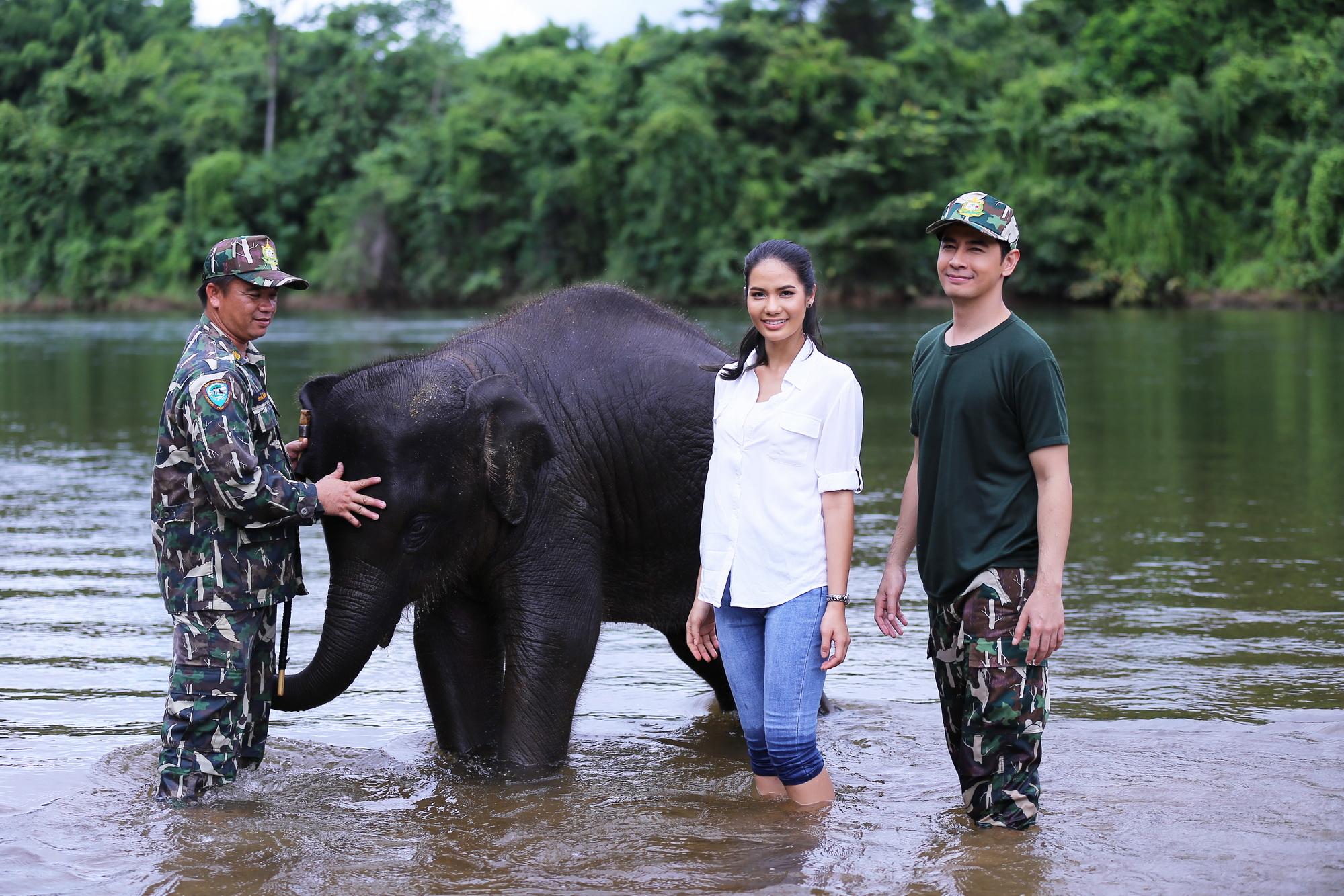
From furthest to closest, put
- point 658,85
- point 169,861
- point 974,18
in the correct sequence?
1. point 974,18
2. point 658,85
3. point 169,861

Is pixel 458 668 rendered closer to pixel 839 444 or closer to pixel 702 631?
pixel 702 631

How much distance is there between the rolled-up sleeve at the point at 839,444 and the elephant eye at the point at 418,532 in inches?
64.2

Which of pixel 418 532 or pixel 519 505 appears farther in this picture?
pixel 519 505

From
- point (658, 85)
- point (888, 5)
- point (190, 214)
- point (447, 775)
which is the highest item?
point (888, 5)

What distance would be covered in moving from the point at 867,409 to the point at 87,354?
809 inches

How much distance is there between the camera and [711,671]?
6.42 meters

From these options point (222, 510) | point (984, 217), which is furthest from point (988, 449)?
point (222, 510)

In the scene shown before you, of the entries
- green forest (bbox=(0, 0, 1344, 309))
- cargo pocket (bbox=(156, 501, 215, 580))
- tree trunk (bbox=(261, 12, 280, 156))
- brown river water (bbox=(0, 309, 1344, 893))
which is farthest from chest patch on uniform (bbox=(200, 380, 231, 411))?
tree trunk (bbox=(261, 12, 280, 156))

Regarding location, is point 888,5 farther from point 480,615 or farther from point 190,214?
point 480,615

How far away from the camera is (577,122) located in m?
64.1

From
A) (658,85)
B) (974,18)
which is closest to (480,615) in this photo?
(658,85)

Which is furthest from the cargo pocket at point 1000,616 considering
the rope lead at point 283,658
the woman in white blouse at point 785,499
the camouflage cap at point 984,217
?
the rope lead at point 283,658

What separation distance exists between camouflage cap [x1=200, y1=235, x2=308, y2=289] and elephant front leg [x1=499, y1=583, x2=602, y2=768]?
4.91ft

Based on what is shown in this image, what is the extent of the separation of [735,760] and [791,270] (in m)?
2.39
